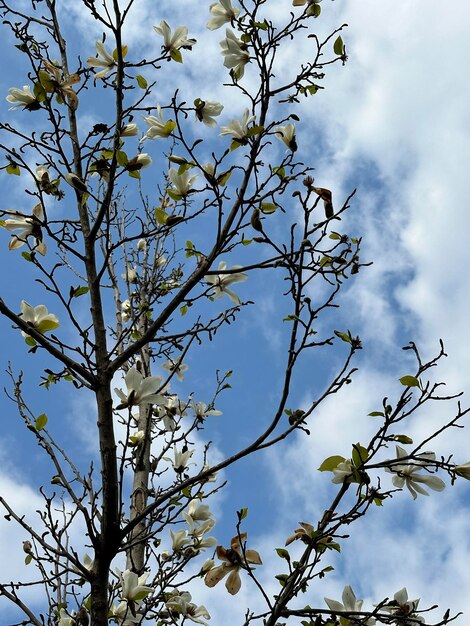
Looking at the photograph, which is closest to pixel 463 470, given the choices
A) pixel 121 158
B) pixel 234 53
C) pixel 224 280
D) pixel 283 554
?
pixel 283 554

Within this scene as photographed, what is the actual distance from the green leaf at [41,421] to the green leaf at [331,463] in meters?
1.22

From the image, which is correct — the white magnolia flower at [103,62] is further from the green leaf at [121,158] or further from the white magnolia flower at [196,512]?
the white magnolia flower at [196,512]

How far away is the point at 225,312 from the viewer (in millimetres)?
2939

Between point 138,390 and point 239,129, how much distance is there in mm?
1161

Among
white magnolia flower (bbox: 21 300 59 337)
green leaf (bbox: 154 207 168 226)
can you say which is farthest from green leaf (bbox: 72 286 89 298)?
green leaf (bbox: 154 207 168 226)

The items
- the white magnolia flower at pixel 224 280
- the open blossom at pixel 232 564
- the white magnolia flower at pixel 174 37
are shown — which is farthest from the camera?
the white magnolia flower at pixel 174 37

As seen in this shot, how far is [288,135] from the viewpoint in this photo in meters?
2.55

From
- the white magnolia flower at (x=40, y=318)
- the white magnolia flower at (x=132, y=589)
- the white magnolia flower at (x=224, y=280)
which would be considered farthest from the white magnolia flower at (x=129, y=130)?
the white magnolia flower at (x=132, y=589)

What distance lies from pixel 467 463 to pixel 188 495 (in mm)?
1385

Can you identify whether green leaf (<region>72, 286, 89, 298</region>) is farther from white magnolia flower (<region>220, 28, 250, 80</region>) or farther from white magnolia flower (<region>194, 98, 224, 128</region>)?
white magnolia flower (<region>220, 28, 250, 80</region>)

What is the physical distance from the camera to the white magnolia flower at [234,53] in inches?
104

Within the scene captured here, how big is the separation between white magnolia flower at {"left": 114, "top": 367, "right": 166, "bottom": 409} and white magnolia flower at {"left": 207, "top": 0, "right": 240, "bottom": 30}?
1.60 meters

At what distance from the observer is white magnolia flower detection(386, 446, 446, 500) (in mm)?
1978

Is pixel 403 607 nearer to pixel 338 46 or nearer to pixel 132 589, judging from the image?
pixel 132 589
